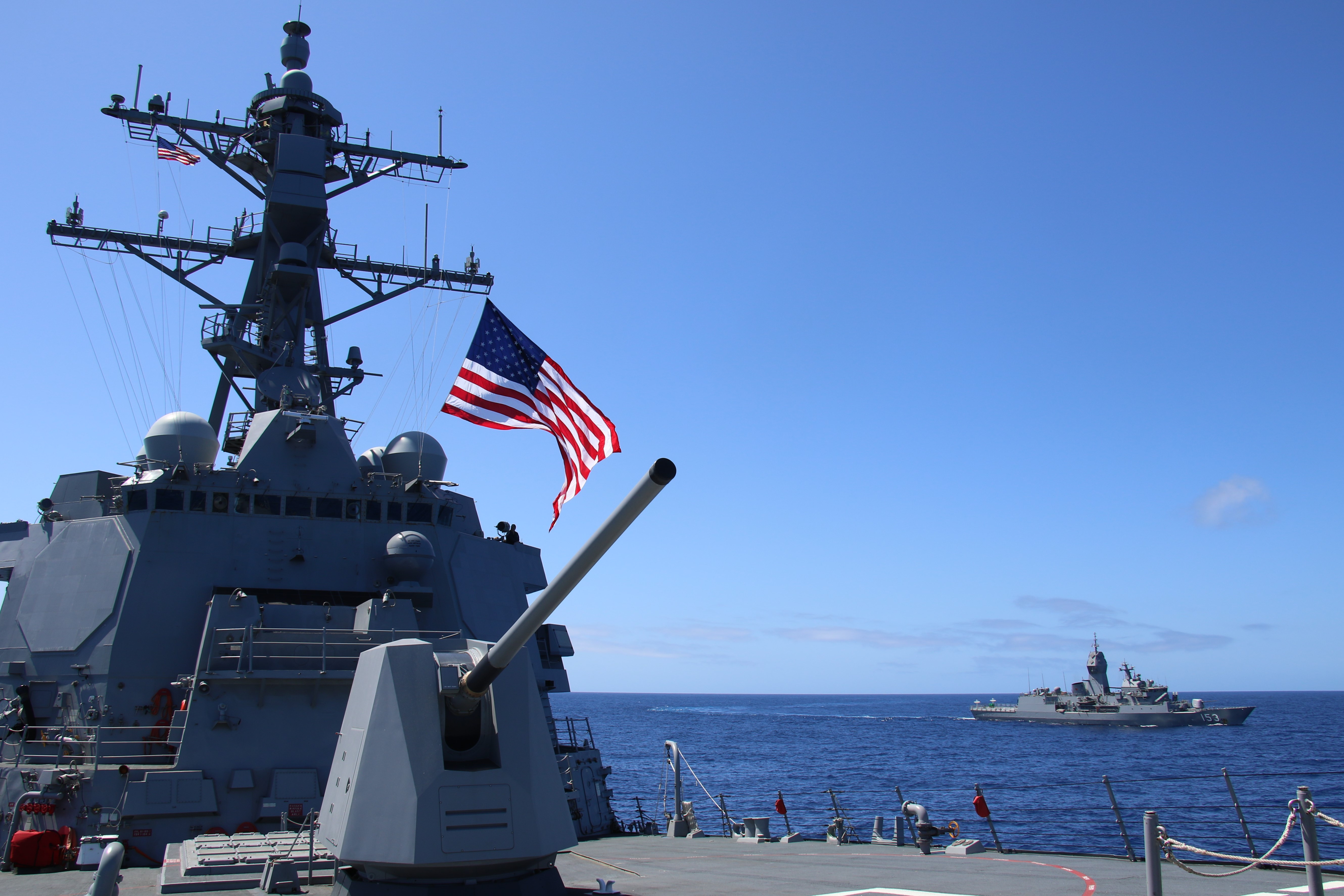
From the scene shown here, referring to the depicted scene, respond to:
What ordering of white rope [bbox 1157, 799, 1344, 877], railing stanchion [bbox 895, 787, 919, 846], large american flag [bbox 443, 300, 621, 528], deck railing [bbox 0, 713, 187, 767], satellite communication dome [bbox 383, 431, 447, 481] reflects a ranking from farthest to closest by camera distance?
satellite communication dome [bbox 383, 431, 447, 481], railing stanchion [bbox 895, 787, 919, 846], deck railing [bbox 0, 713, 187, 767], large american flag [bbox 443, 300, 621, 528], white rope [bbox 1157, 799, 1344, 877]

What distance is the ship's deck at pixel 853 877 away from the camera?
680 cm

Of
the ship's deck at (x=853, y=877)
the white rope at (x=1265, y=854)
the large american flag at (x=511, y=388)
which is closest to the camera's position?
the white rope at (x=1265, y=854)

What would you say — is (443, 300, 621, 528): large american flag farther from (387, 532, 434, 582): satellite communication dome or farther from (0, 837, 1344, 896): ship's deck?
(387, 532, 434, 582): satellite communication dome

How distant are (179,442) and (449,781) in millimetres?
9754

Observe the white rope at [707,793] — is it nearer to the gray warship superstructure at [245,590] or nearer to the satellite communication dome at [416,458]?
the gray warship superstructure at [245,590]

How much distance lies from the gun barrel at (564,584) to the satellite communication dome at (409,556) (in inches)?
295

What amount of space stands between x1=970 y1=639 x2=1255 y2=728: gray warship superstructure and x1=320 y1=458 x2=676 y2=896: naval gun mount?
7733 cm

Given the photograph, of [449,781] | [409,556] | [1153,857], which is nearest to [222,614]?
[409,556]

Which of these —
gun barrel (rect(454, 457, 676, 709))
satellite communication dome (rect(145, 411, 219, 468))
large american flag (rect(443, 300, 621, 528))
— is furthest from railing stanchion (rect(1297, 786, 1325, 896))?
satellite communication dome (rect(145, 411, 219, 468))

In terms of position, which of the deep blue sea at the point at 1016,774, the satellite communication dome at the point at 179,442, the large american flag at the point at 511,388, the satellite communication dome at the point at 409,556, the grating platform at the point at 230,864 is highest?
the satellite communication dome at the point at 179,442

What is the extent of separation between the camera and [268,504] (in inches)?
501

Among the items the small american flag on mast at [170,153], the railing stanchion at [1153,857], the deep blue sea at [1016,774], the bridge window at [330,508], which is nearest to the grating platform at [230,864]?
the railing stanchion at [1153,857]

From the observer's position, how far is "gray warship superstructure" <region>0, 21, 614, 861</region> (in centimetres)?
1007

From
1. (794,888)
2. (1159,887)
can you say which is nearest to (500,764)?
(794,888)
